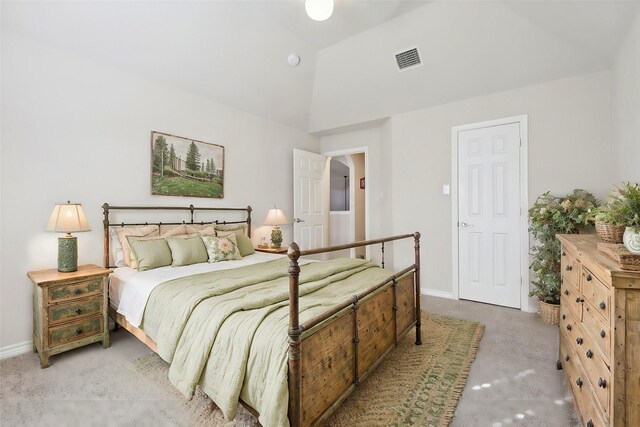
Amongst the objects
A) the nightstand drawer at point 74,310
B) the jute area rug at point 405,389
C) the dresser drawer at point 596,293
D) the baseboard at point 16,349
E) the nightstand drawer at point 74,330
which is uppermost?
the dresser drawer at point 596,293

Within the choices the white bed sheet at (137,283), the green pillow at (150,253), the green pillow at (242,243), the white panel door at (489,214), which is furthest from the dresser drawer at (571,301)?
the green pillow at (150,253)

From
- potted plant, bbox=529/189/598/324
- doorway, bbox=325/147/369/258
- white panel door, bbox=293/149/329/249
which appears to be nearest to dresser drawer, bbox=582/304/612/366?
potted plant, bbox=529/189/598/324

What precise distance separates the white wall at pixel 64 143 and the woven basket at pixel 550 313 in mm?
4096

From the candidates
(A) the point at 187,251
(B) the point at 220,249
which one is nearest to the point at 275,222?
(B) the point at 220,249

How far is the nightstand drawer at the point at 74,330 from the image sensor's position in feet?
7.70

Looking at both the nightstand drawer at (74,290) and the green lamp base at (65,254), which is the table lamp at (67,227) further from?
the nightstand drawer at (74,290)

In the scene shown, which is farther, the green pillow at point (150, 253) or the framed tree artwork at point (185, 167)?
the framed tree artwork at point (185, 167)

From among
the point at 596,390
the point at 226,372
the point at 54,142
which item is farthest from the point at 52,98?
the point at 596,390

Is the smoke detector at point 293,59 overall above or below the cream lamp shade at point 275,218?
above

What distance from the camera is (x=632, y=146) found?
246 centimetres

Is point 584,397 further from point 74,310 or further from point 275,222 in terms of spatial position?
point 275,222

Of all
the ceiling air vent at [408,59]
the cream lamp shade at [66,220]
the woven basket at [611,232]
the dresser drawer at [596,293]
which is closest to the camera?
the dresser drawer at [596,293]

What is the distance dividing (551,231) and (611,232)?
189cm

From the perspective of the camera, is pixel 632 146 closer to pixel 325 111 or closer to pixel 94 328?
pixel 325 111
